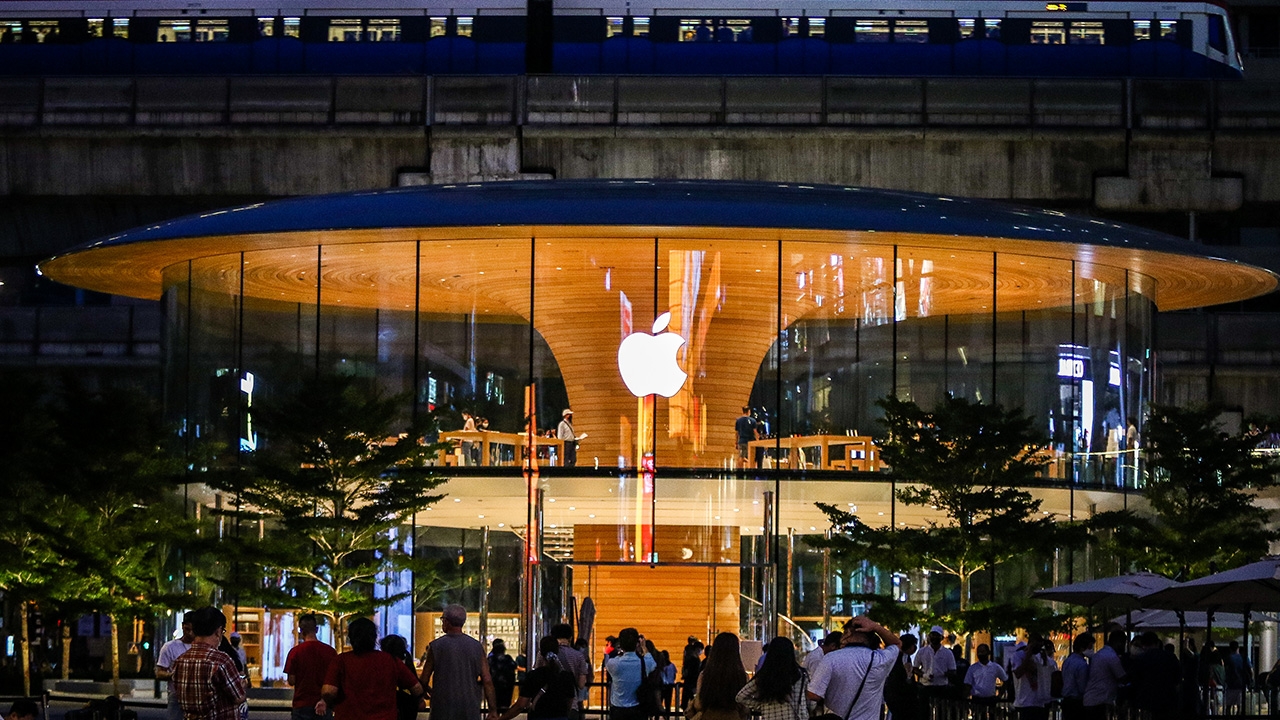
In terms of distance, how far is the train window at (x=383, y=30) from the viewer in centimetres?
5025

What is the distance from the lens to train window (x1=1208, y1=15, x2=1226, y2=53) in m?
52.0

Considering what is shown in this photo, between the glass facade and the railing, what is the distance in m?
13.9

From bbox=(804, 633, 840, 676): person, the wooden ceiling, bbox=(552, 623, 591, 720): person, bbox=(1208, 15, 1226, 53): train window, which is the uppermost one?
bbox=(1208, 15, 1226, 53): train window

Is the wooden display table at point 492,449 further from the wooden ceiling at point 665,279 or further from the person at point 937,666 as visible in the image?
the person at point 937,666

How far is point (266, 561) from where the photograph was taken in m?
30.6

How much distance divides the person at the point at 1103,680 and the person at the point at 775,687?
8.94m

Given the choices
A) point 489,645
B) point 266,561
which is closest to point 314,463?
point 266,561

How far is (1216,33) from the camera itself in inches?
2061

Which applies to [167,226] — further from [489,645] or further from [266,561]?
[489,645]

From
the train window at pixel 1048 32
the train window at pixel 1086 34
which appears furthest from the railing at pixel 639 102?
the train window at pixel 1086 34

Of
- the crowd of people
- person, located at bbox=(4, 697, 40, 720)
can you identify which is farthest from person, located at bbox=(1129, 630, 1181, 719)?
person, located at bbox=(4, 697, 40, 720)

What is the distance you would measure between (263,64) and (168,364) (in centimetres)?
1635

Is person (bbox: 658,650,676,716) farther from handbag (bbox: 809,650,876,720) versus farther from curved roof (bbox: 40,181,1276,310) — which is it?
handbag (bbox: 809,650,876,720)

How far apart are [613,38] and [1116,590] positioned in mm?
30197
